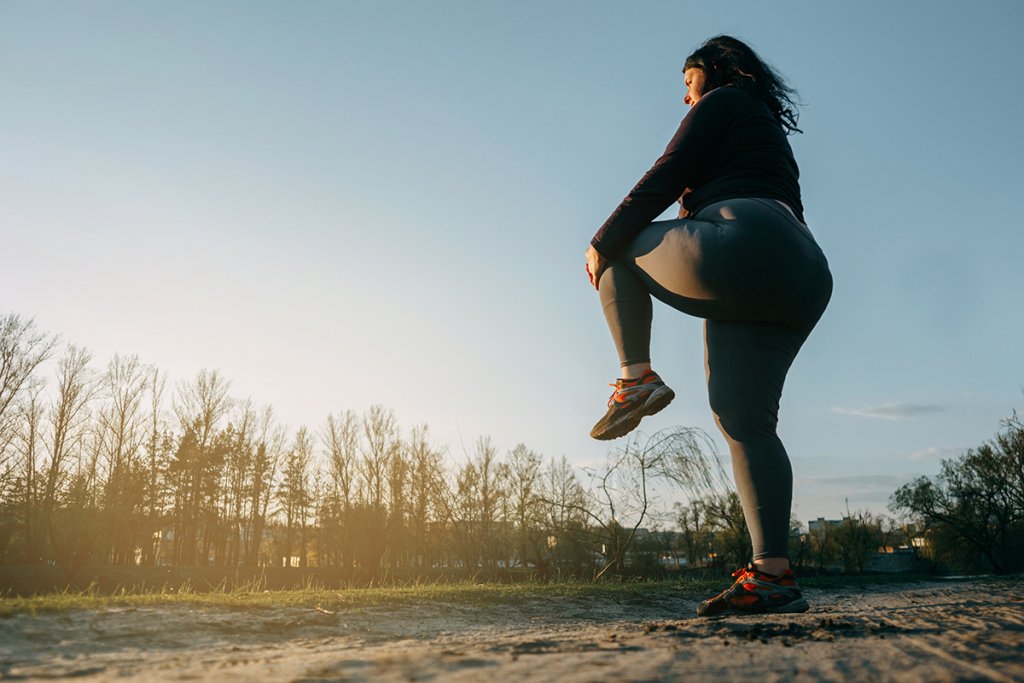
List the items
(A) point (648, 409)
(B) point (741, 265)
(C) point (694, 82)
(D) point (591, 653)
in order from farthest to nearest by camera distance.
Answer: (C) point (694, 82) < (A) point (648, 409) < (B) point (741, 265) < (D) point (591, 653)

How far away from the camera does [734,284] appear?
80.6 inches

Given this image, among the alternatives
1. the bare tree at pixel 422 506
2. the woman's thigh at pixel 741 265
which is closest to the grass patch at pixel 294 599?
the woman's thigh at pixel 741 265

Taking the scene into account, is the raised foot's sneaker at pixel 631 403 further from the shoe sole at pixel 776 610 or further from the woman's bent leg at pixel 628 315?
the shoe sole at pixel 776 610

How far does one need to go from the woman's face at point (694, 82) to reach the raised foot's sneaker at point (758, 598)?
1.84 meters

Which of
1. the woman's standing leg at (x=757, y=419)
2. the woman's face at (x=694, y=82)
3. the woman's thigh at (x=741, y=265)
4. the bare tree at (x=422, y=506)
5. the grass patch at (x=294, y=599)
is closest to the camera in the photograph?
the woman's thigh at (x=741, y=265)

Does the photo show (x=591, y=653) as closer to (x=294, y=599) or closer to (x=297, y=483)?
→ (x=294, y=599)

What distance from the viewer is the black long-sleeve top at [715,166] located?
2.26 metres

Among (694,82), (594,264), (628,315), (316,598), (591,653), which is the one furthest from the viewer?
(316,598)

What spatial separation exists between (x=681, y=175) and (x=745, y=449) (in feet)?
3.22

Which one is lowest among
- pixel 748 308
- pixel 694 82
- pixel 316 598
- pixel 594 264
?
pixel 316 598

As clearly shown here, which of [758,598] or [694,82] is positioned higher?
[694,82]

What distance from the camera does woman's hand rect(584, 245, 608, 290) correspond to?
2443mm

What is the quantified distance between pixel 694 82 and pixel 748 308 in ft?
3.54

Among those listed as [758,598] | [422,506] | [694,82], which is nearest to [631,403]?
[758,598]
